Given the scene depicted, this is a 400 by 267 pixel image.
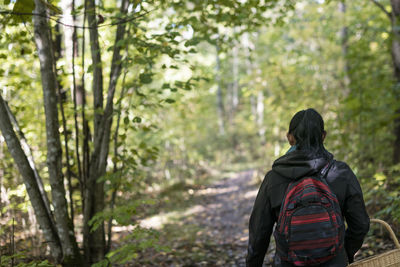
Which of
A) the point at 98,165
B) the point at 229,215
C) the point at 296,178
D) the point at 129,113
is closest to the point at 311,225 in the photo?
the point at 296,178

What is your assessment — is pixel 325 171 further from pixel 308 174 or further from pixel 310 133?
pixel 310 133

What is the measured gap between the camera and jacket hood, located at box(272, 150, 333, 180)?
5.72 feet

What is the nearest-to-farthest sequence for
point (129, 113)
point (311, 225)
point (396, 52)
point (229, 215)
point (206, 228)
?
point (311, 225), point (129, 113), point (396, 52), point (206, 228), point (229, 215)

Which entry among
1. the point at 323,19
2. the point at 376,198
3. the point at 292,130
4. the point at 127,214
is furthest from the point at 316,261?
the point at 323,19

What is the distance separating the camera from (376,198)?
4.80m

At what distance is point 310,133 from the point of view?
5.98 ft

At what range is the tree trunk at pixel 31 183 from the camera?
3039 mm

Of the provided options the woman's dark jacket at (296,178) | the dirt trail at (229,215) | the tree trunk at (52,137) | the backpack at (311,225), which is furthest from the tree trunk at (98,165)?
the backpack at (311,225)

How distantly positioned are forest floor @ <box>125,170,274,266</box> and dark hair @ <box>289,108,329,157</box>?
195 centimetres

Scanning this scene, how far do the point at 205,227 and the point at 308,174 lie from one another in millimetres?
5539

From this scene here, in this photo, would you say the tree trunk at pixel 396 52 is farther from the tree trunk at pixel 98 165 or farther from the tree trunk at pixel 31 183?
the tree trunk at pixel 31 183

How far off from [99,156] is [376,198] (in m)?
4.12

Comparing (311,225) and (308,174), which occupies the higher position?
(308,174)

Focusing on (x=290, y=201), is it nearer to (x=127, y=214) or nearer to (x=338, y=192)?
(x=338, y=192)
